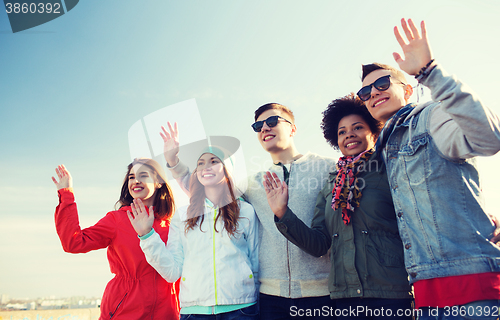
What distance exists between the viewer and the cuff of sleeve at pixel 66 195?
462 cm

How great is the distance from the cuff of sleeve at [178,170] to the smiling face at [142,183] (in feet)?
1.25

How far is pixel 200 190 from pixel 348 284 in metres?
2.30

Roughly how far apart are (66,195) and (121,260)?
1219 millimetres

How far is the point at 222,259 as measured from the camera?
3.71m

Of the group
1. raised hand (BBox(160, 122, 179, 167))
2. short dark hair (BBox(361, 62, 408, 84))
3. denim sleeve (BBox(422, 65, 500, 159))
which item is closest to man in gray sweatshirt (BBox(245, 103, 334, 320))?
short dark hair (BBox(361, 62, 408, 84))

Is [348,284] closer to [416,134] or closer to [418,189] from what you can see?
[418,189]

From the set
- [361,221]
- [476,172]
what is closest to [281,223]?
[361,221]

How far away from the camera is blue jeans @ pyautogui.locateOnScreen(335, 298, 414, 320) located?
2785mm

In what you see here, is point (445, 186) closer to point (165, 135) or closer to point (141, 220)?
point (141, 220)

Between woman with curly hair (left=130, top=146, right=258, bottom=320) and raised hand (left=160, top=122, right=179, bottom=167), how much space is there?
737mm

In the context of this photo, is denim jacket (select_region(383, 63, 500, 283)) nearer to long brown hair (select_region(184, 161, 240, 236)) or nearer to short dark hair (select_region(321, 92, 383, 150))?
short dark hair (select_region(321, 92, 383, 150))

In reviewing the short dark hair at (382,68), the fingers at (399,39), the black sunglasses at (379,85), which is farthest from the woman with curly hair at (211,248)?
the fingers at (399,39)

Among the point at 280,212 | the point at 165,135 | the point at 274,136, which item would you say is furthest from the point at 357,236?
the point at 165,135

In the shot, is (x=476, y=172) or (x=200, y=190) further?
(x=200, y=190)
